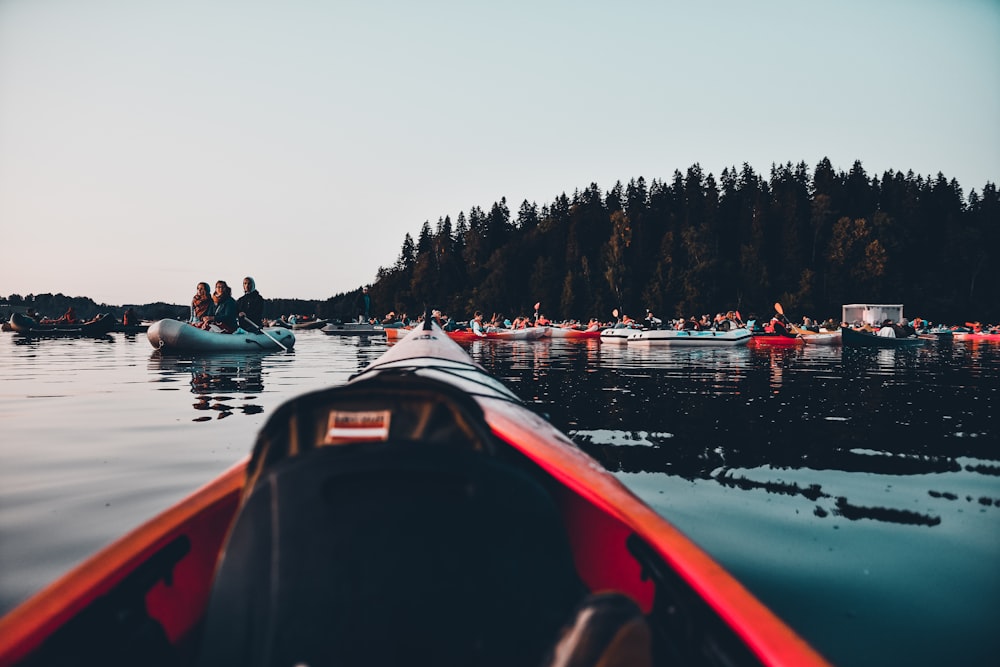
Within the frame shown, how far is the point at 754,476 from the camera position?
18.0ft

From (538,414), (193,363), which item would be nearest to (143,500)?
(538,414)

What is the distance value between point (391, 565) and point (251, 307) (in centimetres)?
2081

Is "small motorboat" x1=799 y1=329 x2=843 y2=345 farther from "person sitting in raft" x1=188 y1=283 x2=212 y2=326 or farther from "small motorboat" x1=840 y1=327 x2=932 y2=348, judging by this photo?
"person sitting in raft" x1=188 y1=283 x2=212 y2=326

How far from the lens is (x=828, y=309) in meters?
73.8

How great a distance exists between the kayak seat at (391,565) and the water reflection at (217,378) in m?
7.03

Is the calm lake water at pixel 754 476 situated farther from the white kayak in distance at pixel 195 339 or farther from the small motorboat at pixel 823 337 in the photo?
the small motorboat at pixel 823 337

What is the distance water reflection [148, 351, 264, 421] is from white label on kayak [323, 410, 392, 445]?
666 cm

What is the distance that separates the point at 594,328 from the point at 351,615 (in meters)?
45.1

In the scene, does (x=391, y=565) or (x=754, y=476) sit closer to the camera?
(x=391, y=565)

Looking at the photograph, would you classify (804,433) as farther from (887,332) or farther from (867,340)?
(887,332)

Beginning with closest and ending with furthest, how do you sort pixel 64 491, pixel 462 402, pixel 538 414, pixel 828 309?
1. pixel 462 402
2. pixel 538 414
3. pixel 64 491
4. pixel 828 309

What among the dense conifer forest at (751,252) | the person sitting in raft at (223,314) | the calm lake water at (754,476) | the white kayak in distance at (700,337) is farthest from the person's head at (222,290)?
the dense conifer forest at (751,252)

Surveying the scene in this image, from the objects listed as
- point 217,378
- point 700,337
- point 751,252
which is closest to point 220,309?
point 217,378

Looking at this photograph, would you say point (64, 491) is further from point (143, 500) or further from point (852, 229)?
point (852, 229)
